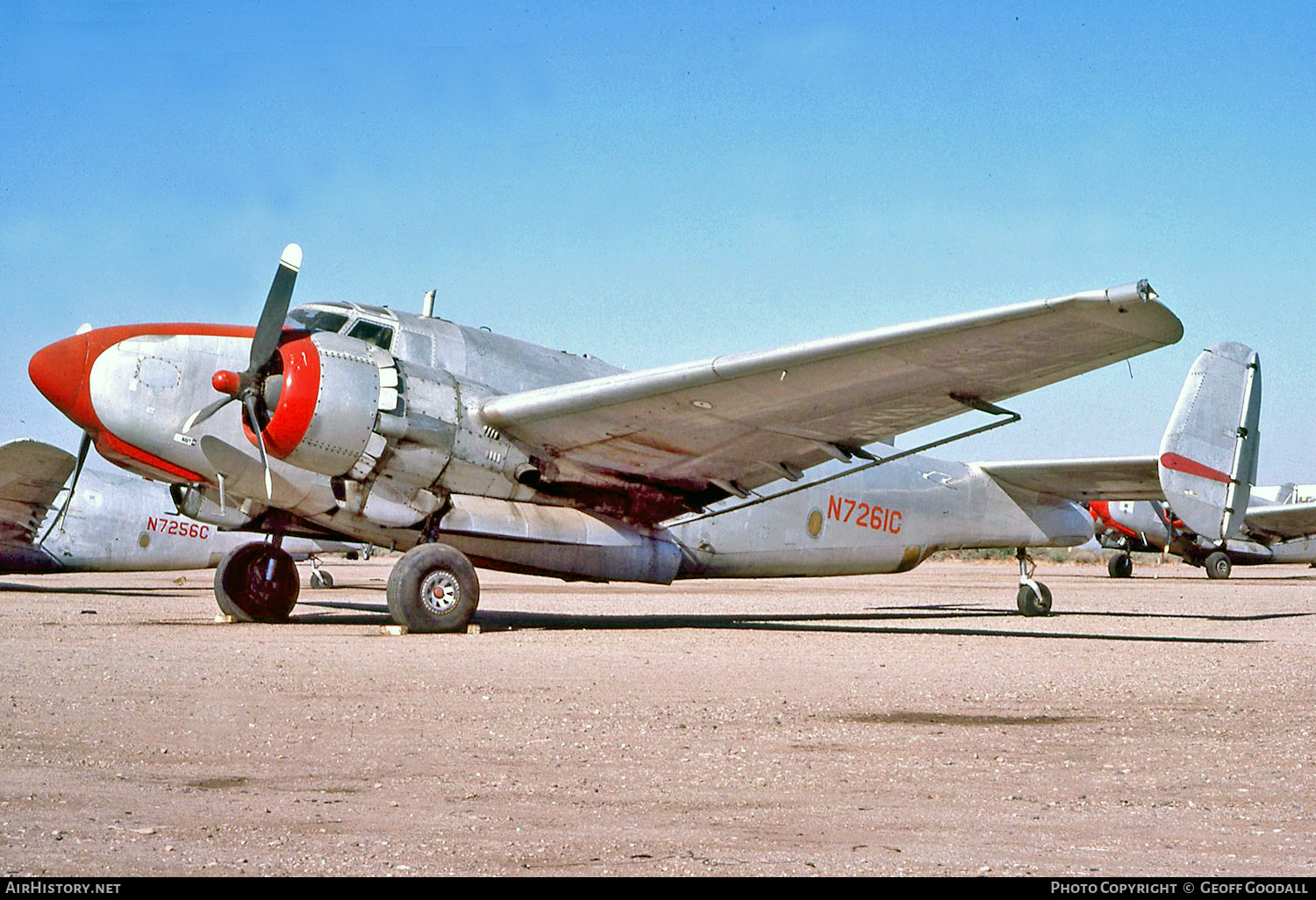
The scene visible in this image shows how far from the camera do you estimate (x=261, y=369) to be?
483 inches

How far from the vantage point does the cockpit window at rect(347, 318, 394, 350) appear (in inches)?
510

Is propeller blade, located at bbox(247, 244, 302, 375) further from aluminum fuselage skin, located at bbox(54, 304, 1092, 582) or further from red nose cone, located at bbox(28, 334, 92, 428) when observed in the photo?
red nose cone, located at bbox(28, 334, 92, 428)

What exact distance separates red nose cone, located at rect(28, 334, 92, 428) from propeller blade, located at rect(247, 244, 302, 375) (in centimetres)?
185

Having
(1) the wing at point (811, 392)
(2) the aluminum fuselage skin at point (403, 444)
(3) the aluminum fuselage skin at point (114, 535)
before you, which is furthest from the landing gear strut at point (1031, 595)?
(3) the aluminum fuselage skin at point (114, 535)

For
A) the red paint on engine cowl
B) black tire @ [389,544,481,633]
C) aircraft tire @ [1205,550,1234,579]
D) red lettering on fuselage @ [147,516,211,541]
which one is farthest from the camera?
aircraft tire @ [1205,550,1234,579]

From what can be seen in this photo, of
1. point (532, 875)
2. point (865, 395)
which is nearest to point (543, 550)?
point (865, 395)

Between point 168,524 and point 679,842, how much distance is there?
2514cm

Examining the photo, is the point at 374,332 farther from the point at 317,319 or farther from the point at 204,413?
the point at 204,413

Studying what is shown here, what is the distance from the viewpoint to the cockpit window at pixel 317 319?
13062 mm

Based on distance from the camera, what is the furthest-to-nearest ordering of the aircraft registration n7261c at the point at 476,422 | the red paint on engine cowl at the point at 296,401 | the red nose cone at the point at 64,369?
the red nose cone at the point at 64,369, the red paint on engine cowl at the point at 296,401, the aircraft registration n7261c at the point at 476,422

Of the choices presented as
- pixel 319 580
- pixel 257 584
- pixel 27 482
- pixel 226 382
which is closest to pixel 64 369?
pixel 226 382

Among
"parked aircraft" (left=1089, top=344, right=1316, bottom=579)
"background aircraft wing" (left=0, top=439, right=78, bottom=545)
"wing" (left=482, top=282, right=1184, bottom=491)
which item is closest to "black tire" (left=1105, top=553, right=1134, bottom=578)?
"parked aircraft" (left=1089, top=344, right=1316, bottom=579)

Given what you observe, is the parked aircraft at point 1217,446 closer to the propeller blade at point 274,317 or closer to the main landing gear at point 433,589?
the main landing gear at point 433,589

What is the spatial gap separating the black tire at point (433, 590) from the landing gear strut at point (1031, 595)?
9.58 meters
